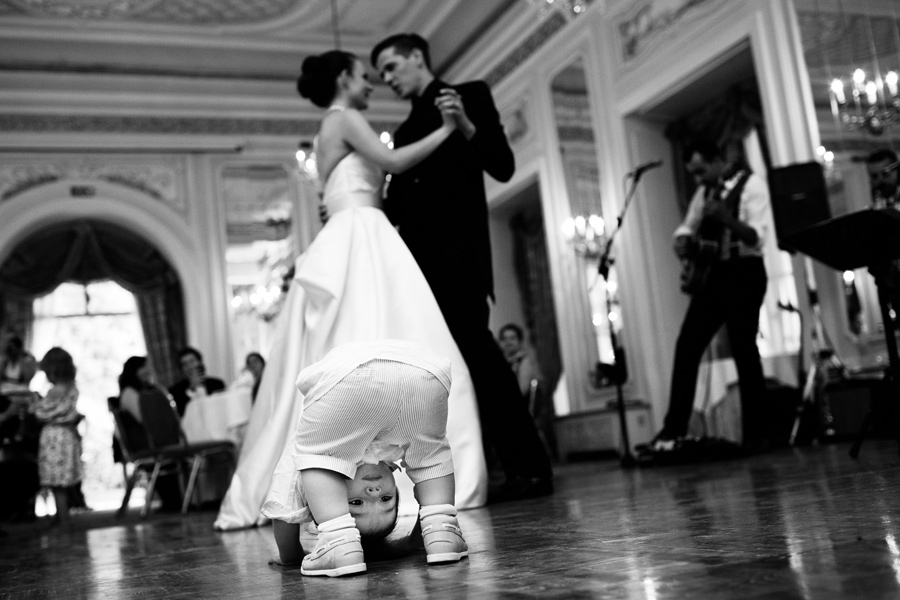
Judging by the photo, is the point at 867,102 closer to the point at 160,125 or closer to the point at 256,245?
the point at 256,245

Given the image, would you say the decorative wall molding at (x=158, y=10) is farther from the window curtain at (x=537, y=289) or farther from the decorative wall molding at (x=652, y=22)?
the window curtain at (x=537, y=289)

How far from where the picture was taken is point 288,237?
9.96m

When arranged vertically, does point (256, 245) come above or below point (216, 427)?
above

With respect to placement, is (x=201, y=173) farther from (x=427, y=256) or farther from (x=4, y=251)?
(x=427, y=256)

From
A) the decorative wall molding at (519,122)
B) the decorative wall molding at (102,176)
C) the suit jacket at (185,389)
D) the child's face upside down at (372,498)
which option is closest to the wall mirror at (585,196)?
the decorative wall molding at (519,122)

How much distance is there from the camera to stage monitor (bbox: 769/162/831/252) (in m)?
4.64

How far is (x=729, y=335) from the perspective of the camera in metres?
4.35

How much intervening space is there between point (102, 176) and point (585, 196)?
4958 mm

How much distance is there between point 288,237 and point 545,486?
293 inches

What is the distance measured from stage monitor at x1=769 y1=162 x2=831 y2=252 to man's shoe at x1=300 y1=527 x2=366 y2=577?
3729 mm

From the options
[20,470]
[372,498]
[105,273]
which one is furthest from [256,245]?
[372,498]

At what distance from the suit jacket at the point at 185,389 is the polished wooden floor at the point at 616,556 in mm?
4808

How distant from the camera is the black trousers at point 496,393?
2.86 metres

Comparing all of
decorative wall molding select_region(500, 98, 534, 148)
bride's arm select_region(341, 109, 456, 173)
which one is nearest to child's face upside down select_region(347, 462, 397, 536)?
bride's arm select_region(341, 109, 456, 173)
